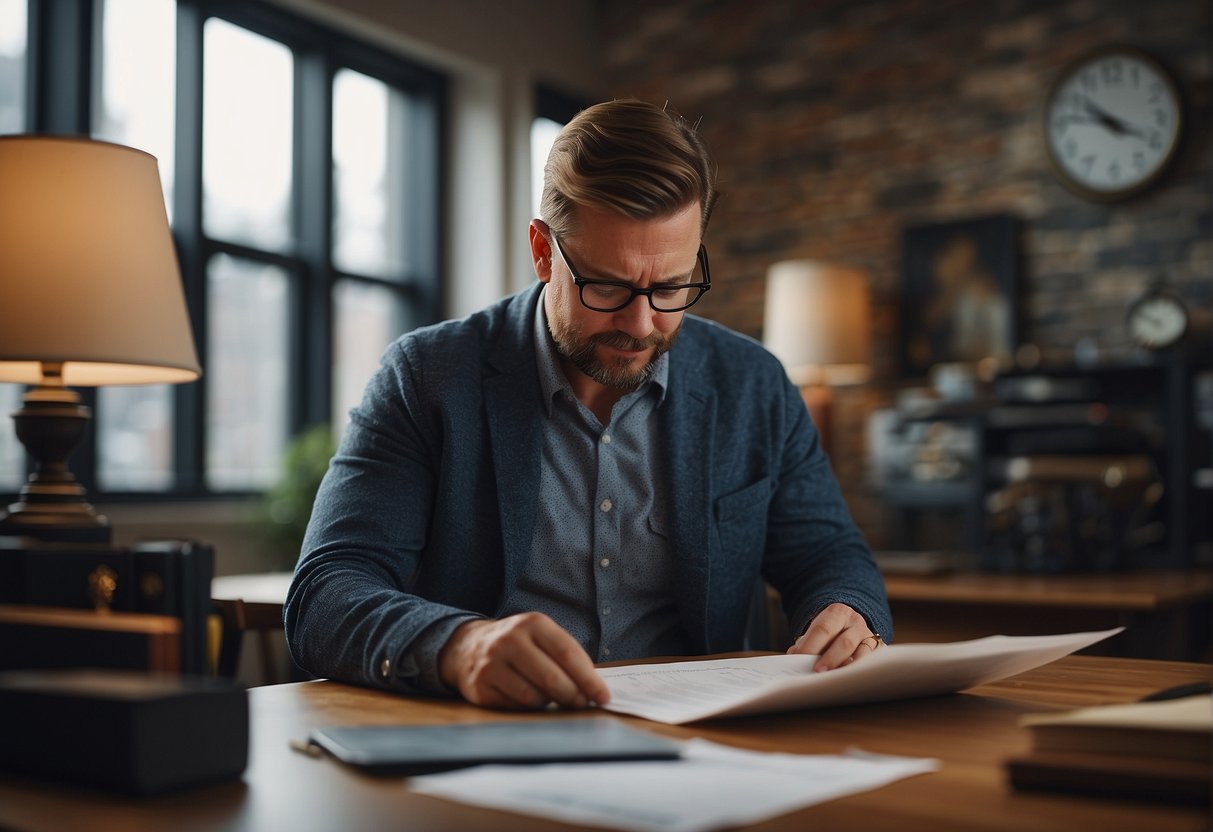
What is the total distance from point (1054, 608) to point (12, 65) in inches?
142

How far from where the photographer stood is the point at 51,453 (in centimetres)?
165

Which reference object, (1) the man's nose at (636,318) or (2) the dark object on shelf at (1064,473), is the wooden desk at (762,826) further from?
(2) the dark object on shelf at (1064,473)

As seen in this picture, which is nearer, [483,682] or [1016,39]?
[483,682]

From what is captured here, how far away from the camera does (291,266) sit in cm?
484

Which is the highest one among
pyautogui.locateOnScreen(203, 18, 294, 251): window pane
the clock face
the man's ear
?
pyautogui.locateOnScreen(203, 18, 294, 251): window pane

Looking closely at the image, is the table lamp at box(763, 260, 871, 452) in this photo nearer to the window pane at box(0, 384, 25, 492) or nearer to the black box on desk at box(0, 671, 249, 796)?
the window pane at box(0, 384, 25, 492)

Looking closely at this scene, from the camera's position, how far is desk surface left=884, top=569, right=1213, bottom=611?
95.2 inches

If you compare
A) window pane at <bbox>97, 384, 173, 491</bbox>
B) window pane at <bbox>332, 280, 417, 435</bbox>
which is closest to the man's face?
window pane at <bbox>97, 384, 173, 491</bbox>

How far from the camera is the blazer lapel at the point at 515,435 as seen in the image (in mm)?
1479

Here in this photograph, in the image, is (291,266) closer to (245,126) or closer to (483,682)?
(245,126)

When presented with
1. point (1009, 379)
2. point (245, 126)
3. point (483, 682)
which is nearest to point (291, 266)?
point (245, 126)

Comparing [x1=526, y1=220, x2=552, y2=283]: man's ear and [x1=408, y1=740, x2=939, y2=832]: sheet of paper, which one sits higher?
[x1=526, y1=220, x2=552, y2=283]: man's ear

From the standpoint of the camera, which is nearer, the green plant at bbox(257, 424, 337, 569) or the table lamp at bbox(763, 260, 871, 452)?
the green plant at bbox(257, 424, 337, 569)

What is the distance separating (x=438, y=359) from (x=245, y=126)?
3565 mm
